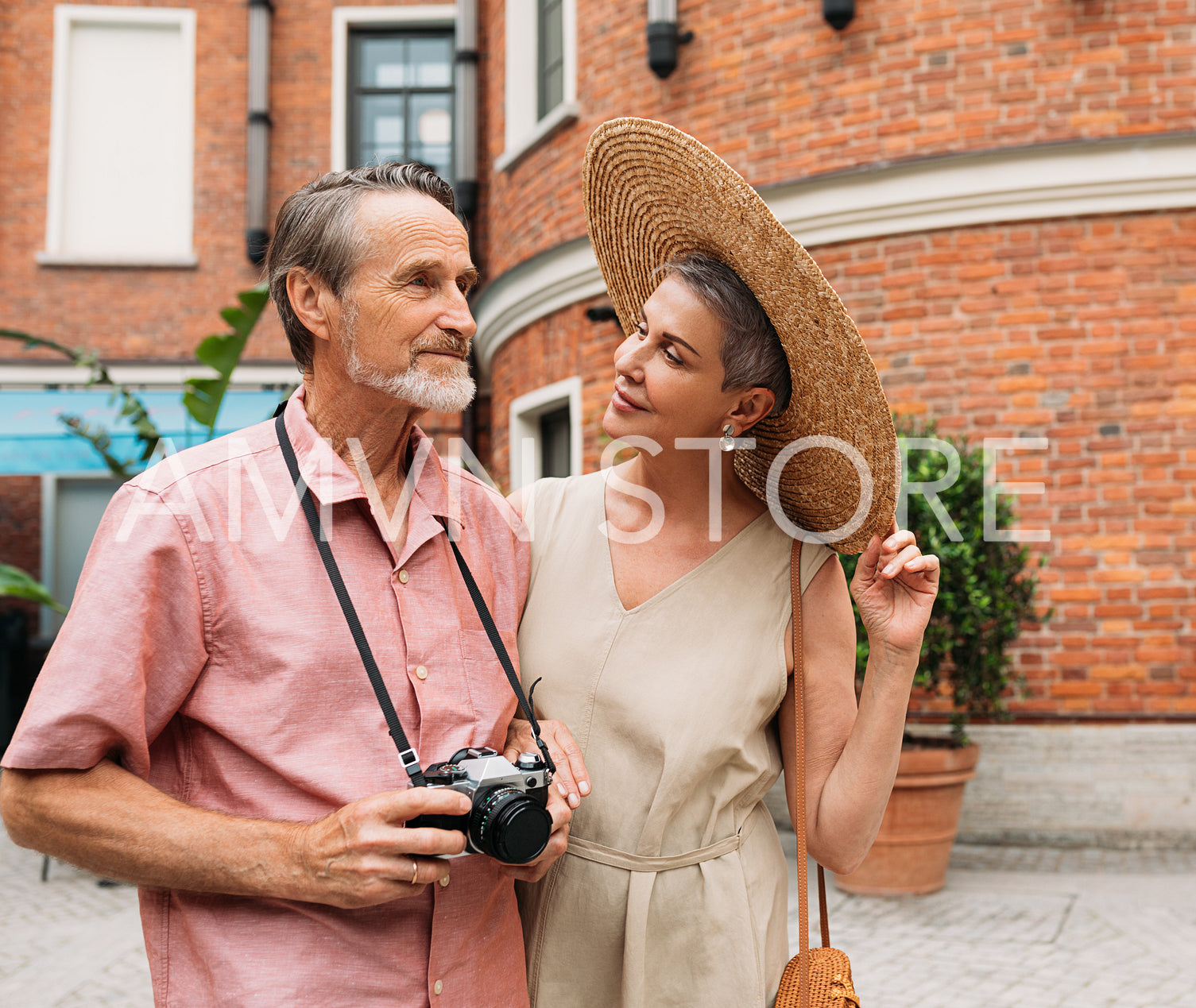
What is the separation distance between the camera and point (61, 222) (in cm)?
1206

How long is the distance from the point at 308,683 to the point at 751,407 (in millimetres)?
1053

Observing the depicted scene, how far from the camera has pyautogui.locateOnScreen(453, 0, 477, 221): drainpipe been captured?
10891 mm

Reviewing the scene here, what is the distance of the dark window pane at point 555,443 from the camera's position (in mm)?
9078

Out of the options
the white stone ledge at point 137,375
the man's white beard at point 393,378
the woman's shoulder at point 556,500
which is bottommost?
the woman's shoulder at point 556,500

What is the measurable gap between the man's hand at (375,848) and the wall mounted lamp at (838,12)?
6681 mm

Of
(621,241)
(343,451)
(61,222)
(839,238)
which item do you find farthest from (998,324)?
(61,222)

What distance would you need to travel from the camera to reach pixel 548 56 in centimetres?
939

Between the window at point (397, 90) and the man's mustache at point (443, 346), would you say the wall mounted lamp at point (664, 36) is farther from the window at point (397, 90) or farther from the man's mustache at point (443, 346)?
the man's mustache at point (443, 346)

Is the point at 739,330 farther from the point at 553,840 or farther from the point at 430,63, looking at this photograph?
the point at 430,63

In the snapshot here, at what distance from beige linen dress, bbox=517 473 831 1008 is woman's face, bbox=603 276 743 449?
1.00 feet

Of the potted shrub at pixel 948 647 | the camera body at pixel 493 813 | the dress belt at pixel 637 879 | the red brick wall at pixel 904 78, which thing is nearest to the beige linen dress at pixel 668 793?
the dress belt at pixel 637 879

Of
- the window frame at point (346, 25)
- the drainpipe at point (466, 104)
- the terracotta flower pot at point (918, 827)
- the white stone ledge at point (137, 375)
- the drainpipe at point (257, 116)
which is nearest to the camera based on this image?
the terracotta flower pot at point (918, 827)

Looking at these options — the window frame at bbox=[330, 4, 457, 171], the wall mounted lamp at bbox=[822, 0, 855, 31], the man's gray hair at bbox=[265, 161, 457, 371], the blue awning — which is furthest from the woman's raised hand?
the window frame at bbox=[330, 4, 457, 171]

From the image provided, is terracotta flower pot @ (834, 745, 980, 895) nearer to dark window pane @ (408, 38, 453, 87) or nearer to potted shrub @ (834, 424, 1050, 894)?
potted shrub @ (834, 424, 1050, 894)
